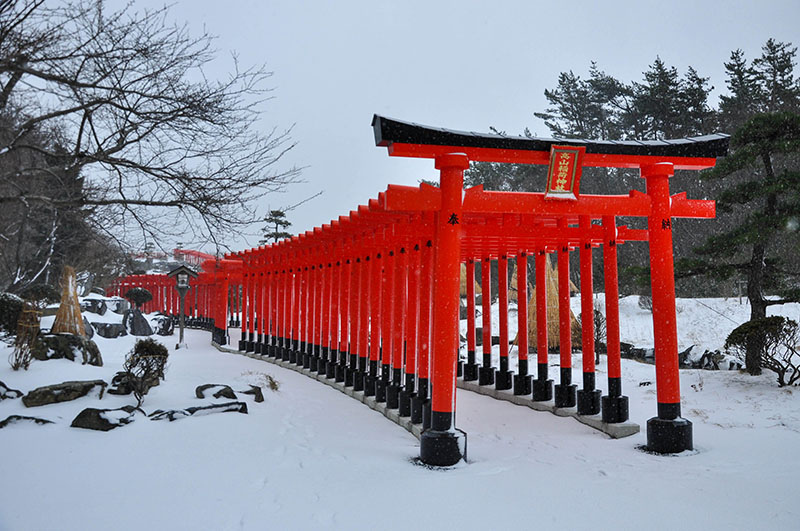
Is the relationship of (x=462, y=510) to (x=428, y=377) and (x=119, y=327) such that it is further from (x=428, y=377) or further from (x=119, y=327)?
(x=119, y=327)

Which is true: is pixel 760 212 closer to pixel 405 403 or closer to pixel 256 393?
pixel 405 403

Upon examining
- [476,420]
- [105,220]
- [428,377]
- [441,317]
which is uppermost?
[105,220]

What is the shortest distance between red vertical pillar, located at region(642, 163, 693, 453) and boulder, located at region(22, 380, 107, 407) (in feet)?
24.9

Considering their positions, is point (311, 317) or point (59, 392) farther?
point (311, 317)

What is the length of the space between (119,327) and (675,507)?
56.9 feet

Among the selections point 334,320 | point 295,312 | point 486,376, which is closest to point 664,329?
point 486,376

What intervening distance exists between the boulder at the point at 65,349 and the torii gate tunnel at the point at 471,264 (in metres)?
4.93

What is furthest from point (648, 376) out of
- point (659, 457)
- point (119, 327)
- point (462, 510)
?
point (119, 327)

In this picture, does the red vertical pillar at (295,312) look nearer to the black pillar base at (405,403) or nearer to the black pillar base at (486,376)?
the black pillar base at (486,376)

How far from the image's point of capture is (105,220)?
818cm

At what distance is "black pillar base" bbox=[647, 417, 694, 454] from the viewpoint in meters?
6.62

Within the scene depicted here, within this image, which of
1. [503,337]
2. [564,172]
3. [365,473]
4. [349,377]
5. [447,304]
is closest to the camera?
[365,473]

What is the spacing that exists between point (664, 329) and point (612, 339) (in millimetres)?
1265

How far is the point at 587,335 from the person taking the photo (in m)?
8.80
